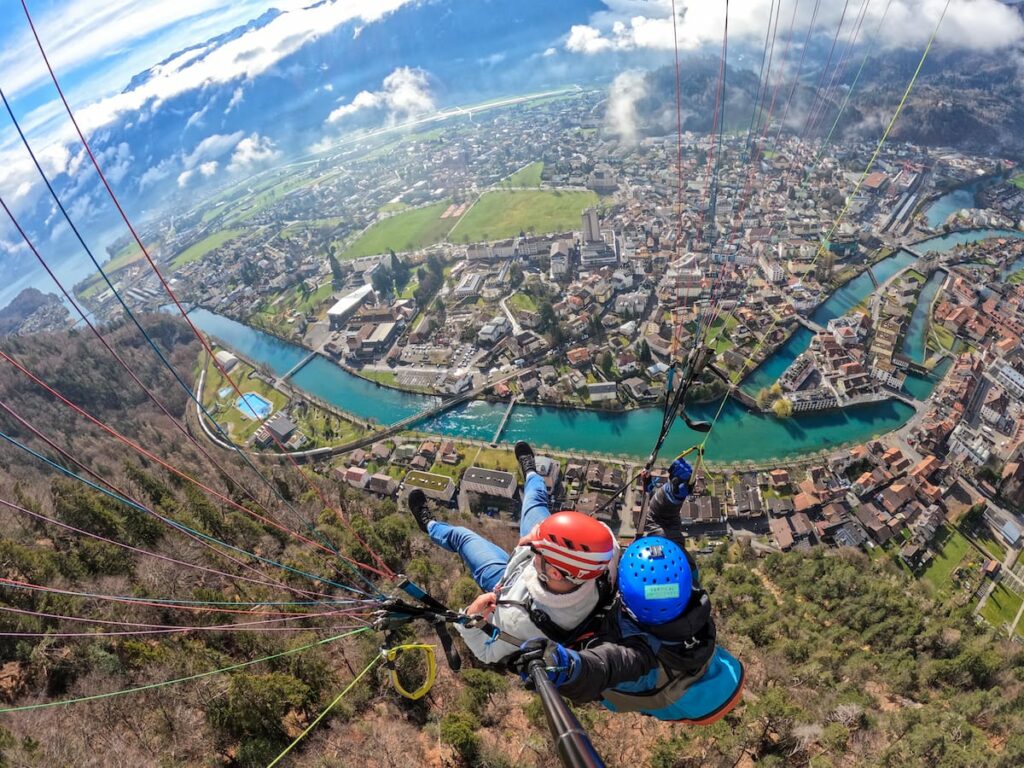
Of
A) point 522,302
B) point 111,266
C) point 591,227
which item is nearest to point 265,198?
point 111,266

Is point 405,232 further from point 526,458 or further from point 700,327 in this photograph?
point 526,458

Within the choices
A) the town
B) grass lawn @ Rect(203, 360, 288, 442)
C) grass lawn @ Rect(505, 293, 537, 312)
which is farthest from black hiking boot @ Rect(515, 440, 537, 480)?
grass lawn @ Rect(505, 293, 537, 312)

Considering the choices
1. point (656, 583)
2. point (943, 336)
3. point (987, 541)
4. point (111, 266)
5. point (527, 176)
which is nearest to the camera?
point (656, 583)

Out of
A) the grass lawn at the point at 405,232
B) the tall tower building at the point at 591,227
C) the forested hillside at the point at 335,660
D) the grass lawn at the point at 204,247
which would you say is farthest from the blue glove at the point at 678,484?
the grass lawn at the point at 204,247

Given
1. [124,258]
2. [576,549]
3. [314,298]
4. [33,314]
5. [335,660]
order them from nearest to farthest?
[576,549] < [335,660] < [314,298] < [33,314] < [124,258]

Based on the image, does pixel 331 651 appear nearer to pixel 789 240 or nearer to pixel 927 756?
pixel 927 756

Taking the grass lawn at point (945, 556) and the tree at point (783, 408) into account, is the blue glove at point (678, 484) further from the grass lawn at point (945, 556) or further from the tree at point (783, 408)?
the tree at point (783, 408)

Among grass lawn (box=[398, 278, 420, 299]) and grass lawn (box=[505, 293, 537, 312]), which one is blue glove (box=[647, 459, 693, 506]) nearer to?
grass lawn (box=[505, 293, 537, 312])
